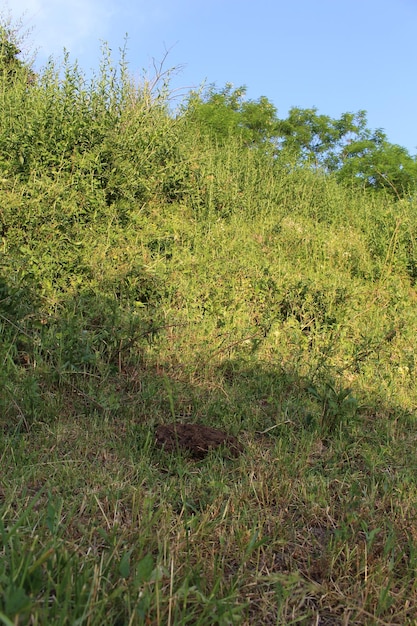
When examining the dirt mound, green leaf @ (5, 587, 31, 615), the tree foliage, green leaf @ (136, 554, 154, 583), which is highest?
the tree foliage

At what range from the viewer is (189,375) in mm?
3463

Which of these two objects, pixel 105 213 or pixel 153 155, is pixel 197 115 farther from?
pixel 105 213

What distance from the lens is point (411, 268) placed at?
21.2 feet

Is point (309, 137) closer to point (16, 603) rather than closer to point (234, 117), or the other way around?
point (234, 117)

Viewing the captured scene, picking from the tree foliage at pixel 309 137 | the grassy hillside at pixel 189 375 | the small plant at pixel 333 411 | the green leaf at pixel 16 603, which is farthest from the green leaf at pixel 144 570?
the tree foliage at pixel 309 137

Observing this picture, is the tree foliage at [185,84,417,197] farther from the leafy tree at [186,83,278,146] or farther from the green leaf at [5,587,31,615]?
the green leaf at [5,587,31,615]

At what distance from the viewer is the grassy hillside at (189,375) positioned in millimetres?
1577

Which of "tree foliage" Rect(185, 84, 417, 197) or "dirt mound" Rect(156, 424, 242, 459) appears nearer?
"dirt mound" Rect(156, 424, 242, 459)

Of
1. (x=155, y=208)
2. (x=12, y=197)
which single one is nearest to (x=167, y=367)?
(x=12, y=197)

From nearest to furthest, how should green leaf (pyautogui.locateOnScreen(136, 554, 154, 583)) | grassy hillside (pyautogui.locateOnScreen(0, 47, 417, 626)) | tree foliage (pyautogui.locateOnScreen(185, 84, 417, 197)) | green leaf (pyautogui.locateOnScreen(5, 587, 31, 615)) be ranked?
green leaf (pyautogui.locateOnScreen(5, 587, 31, 615)), green leaf (pyautogui.locateOnScreen(136, 554, 154, 583)), grassy hillside (pyautogui.locateOnScreen(0, 47, 417, 626)), tree foliage (pyautogui.locateOnScreen(185, 84, 417, 197))

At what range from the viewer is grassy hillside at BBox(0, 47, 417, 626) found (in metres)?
1.58

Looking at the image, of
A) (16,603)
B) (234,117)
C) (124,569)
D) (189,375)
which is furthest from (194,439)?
(234,117)

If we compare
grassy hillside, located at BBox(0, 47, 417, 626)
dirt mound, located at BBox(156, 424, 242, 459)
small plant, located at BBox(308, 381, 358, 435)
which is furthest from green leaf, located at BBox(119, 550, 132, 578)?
small plant, located at BBox(308, 381, 358, 435)

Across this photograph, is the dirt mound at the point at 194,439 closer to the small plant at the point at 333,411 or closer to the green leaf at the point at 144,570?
the small plant at the point at 333,411
